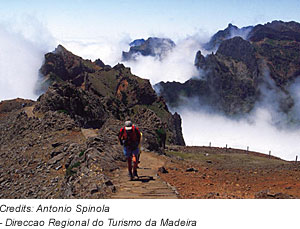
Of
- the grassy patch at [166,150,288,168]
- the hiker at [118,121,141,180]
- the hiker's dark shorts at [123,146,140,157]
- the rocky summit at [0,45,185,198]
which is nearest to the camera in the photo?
the hiker at [118,121,141,180]

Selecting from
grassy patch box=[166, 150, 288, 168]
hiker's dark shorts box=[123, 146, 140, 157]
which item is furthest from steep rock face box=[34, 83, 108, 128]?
hiker's dark shorts box=[123, 146, 140, 157]

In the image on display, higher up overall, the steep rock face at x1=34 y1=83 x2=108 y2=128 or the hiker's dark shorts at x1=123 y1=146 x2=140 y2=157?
the steep rock face at x1=34 y1=83 x2=108 y2=128

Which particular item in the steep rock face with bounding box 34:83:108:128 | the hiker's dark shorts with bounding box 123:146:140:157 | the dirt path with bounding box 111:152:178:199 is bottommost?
the dirt path with bounding box 111:152:178:199

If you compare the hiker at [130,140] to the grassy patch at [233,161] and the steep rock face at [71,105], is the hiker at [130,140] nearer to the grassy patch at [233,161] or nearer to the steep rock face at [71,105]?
the grassy patch at [233,161]

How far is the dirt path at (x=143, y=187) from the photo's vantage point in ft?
32.4

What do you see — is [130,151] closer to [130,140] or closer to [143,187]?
[130,140]

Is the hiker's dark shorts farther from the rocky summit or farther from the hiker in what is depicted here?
the rocky summit

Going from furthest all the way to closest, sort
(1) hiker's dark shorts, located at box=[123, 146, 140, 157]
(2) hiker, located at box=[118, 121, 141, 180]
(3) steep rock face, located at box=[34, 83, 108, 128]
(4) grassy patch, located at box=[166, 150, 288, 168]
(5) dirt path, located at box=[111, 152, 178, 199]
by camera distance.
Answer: (4) grassy patch, located at box=[166, 150, 288, 168]
(3) steep rock face, located at box=[34, 83, 108, 128]
(1) hiker's dark shorts, located at box=[123, 146, 140, 157]
(2) hiker, located at box=[118, 121, 141, 180]
(5) dirt path, located at box=[111, 152, 178, 199]

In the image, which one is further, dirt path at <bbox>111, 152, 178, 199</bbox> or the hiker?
the hiker

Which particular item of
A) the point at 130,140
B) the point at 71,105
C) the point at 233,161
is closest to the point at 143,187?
the point at 130,140

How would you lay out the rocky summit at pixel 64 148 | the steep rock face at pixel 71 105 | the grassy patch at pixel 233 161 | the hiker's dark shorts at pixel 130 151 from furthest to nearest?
the grassy patch at pixel 233 161 < the steep rock face at pixel 71 105 < the rocky summit at pixel 64 148 < the hiker's dark shorts at pixel 130 151

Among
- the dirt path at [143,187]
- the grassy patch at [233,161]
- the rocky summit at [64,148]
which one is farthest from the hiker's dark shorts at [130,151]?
the grassy patch at [233,161]

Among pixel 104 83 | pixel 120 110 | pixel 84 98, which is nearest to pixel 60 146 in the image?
pixel 84 98

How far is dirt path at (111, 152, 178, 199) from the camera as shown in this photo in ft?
32.4
